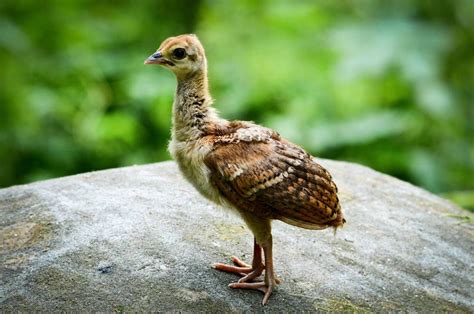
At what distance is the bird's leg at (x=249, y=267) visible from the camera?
3.92m

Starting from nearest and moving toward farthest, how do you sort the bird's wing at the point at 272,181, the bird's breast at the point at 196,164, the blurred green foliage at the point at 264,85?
A: the bird's wing at the point at 272,181
the bird's breast at the point at 196,164
the blurred green foliage at the point at 264,85

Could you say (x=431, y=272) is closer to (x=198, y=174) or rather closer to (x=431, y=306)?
(x=431, y=306)

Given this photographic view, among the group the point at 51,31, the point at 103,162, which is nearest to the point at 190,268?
the point at 103,162

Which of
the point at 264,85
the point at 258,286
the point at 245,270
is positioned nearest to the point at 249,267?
the point at 245,270

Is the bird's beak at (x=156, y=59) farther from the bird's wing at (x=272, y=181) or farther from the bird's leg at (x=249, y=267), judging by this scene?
the bird's leg at (x=249, y=267)

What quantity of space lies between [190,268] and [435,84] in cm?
454

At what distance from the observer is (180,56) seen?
3865mm

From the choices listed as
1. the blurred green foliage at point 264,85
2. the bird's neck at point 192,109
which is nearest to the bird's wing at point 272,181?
the bird's neck at point 192,109

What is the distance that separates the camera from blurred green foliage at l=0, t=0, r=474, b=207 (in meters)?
7.36

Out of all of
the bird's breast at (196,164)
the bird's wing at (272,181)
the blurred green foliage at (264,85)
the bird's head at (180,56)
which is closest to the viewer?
the bird's wing at (272,181)

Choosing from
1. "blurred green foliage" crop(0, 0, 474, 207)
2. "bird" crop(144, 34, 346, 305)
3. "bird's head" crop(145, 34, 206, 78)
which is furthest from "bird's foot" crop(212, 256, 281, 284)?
"blurred green foliage" crop(0, 0, 474, 207)

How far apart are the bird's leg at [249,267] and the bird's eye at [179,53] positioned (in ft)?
3.75

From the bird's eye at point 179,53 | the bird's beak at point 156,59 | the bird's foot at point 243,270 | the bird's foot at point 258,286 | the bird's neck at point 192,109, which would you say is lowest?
the bird's foot at point 258,286

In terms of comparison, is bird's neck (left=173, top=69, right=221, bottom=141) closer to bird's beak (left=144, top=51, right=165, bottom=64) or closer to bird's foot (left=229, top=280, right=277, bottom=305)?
bird's beak (left=144, top=51, right=165, bottom=64)
